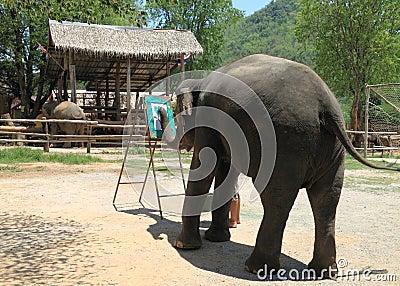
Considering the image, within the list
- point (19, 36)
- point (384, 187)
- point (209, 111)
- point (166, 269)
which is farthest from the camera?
point (19, 36)

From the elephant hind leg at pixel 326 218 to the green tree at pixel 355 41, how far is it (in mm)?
21992

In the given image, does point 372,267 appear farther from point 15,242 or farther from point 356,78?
point 356,78

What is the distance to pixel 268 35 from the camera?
9700 centimetres

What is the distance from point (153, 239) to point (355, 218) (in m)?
3.20

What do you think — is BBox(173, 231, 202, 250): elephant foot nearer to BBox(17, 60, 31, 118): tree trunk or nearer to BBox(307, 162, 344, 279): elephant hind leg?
BBox(307, 162, 344, 279): elephant hind leg

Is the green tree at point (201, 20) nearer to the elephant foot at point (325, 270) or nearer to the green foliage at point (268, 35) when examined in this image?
the elephant foot at point (325, 270)

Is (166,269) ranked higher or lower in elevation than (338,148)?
lower

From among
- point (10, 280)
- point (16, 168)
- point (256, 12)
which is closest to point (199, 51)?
point (16, 168)

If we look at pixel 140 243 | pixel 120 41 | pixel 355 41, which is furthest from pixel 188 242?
pixel 355 41

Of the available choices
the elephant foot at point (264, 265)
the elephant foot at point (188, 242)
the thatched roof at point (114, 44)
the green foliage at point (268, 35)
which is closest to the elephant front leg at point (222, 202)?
the elephant foot at point (188, 242)

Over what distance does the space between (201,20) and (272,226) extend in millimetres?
28792

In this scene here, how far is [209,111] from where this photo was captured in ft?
15.6

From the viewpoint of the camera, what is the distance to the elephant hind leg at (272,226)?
4.02 meters

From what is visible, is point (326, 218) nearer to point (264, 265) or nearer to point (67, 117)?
point (264, 265)
